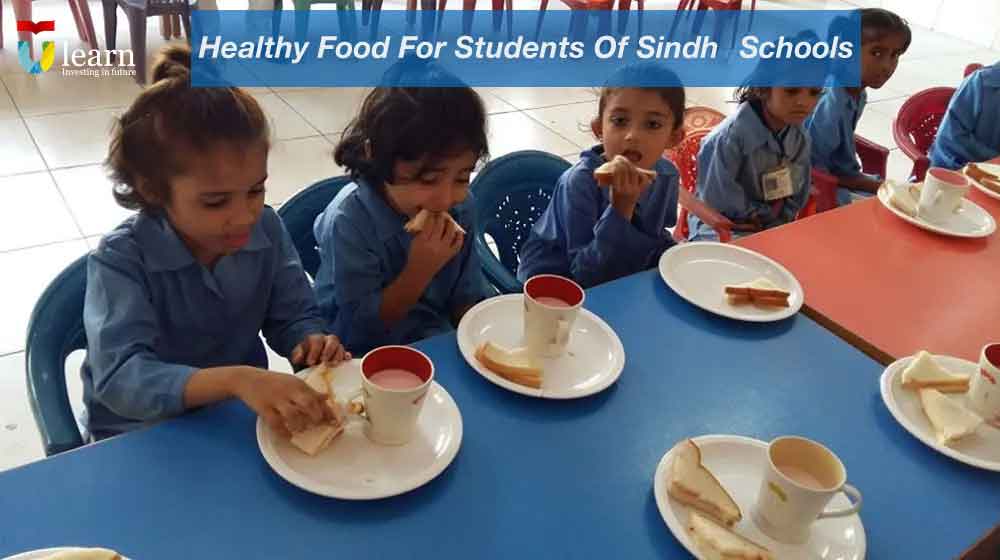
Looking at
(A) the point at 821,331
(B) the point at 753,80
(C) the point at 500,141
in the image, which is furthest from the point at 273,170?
(A) the point at 821,331

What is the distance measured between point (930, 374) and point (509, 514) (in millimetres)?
679

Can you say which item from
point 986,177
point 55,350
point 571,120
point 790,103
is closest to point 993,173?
point 986,177

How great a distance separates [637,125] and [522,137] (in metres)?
2.19

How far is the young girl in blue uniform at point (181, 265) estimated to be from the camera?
3.10 feet

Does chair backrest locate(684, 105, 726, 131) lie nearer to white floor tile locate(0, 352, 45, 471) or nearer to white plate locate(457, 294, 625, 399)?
white plate locate(457, 294, 625, 399)

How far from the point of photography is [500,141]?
12.0 feet

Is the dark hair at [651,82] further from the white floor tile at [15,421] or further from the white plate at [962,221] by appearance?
the white floor tile at [15,421]

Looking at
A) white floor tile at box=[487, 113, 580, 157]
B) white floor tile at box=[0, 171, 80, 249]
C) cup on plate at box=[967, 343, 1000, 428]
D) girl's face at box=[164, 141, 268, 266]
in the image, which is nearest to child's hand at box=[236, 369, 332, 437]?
girl's face at box=[164, 141, 268, 266]

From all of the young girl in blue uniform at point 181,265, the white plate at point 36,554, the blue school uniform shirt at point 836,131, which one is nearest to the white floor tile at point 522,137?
the blue school uniform shirt at point 836,131

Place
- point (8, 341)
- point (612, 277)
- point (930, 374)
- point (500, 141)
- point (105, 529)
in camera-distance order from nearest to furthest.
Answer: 1. point (105, 529)
2. point (930, 374)
3. point (612, 277)
4. point (8, 341)
5. point (500, 141)

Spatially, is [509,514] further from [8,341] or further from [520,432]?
[8,341]

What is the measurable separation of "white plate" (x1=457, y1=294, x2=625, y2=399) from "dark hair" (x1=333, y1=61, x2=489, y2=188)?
26cm

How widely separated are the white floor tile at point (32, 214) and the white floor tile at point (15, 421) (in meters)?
0.48

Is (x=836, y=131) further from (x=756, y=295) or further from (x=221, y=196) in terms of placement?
(x=221, y=196)
